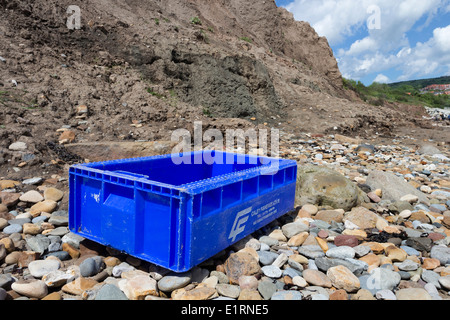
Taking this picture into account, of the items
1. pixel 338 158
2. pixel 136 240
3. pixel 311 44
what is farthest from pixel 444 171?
pixel 311 44

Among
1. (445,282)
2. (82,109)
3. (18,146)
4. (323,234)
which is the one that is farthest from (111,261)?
(82,109)

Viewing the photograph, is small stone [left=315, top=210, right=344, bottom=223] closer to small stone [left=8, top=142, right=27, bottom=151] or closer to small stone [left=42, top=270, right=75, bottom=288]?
small stone [left=42, top=270, right=75, bottom=288]

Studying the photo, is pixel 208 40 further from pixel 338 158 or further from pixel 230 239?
pixel 230 239

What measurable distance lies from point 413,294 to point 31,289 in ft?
9.48

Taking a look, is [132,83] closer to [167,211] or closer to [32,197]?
[32,197]

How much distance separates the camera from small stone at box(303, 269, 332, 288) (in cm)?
288

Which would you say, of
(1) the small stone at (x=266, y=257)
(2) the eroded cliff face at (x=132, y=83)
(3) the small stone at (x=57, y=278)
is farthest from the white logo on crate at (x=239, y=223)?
(2) the eroded cliff face at (x=132, y=83)

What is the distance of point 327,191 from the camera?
476 centimetres

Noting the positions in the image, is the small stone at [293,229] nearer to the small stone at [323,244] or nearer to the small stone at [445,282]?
the small stone at [323,244]

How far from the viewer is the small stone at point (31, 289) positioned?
256cm

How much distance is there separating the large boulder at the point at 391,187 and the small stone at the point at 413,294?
2.73 m

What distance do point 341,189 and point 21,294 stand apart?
380 cm

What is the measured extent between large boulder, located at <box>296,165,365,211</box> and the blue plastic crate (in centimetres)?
125

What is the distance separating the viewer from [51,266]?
9.66 ft
